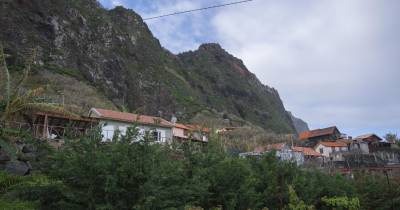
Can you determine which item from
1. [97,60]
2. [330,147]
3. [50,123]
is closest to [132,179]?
[50,123]

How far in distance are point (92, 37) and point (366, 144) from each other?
47.0 metres

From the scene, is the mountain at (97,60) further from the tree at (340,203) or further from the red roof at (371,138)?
the red roof at (371,138)

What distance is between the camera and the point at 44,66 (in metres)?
44.4

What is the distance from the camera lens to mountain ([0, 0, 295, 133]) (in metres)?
42.8

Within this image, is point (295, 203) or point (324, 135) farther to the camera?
point (324, 135)

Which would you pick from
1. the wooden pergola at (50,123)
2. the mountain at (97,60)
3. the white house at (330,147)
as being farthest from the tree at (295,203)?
the white house at (330,147)

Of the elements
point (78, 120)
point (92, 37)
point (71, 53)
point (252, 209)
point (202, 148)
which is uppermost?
point (92, 37)

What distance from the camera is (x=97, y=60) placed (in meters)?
54.8

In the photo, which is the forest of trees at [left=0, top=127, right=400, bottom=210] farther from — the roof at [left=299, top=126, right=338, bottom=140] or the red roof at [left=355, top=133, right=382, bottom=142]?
the roof at [left=299, top=126, right=338, bottom=140]

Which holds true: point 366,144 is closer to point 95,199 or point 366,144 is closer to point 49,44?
point 49,44

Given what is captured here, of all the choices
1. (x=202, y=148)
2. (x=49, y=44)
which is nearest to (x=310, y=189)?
(x=202, y=148)

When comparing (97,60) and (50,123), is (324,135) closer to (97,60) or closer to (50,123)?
(97,60)

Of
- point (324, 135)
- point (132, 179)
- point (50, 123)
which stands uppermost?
point (324, 135)

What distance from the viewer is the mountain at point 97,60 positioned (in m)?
42.8
